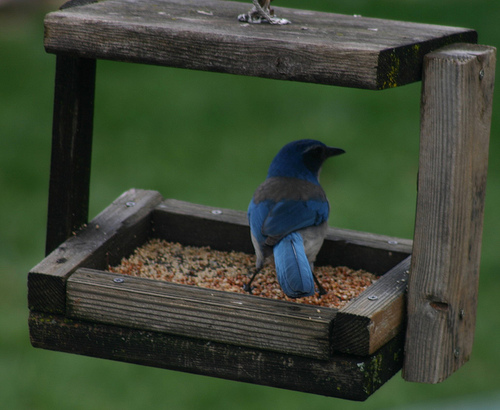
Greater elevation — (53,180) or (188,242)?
(53,180)

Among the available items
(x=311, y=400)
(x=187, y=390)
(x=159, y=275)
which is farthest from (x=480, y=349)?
(x=159, y=275)

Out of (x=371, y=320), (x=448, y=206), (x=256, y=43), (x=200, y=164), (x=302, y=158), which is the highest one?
(x=256, y=43)

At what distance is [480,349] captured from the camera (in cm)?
611

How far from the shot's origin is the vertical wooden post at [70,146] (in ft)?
10.9

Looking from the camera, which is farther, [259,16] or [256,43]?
[259,16]

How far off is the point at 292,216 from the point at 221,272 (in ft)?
1.38

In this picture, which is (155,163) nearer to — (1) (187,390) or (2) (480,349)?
(1) (187,390)

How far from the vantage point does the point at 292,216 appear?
3.34 meters

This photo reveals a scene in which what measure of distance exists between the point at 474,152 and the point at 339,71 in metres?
0.55

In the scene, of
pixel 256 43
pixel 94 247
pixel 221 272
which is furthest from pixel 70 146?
pixel 256 43

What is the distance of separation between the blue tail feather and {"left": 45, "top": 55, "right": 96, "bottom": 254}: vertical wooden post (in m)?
0.82

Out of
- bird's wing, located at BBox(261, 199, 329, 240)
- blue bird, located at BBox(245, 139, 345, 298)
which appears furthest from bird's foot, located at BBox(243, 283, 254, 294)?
bird's wing, located at BBox(261, 199, 329, 240)

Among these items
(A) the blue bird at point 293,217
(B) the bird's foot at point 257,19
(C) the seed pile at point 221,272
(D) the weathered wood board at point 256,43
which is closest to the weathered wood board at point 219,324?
(A) the blue bird at point 293,217

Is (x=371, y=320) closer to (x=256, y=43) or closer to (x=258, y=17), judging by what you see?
(x=256, y=43)
